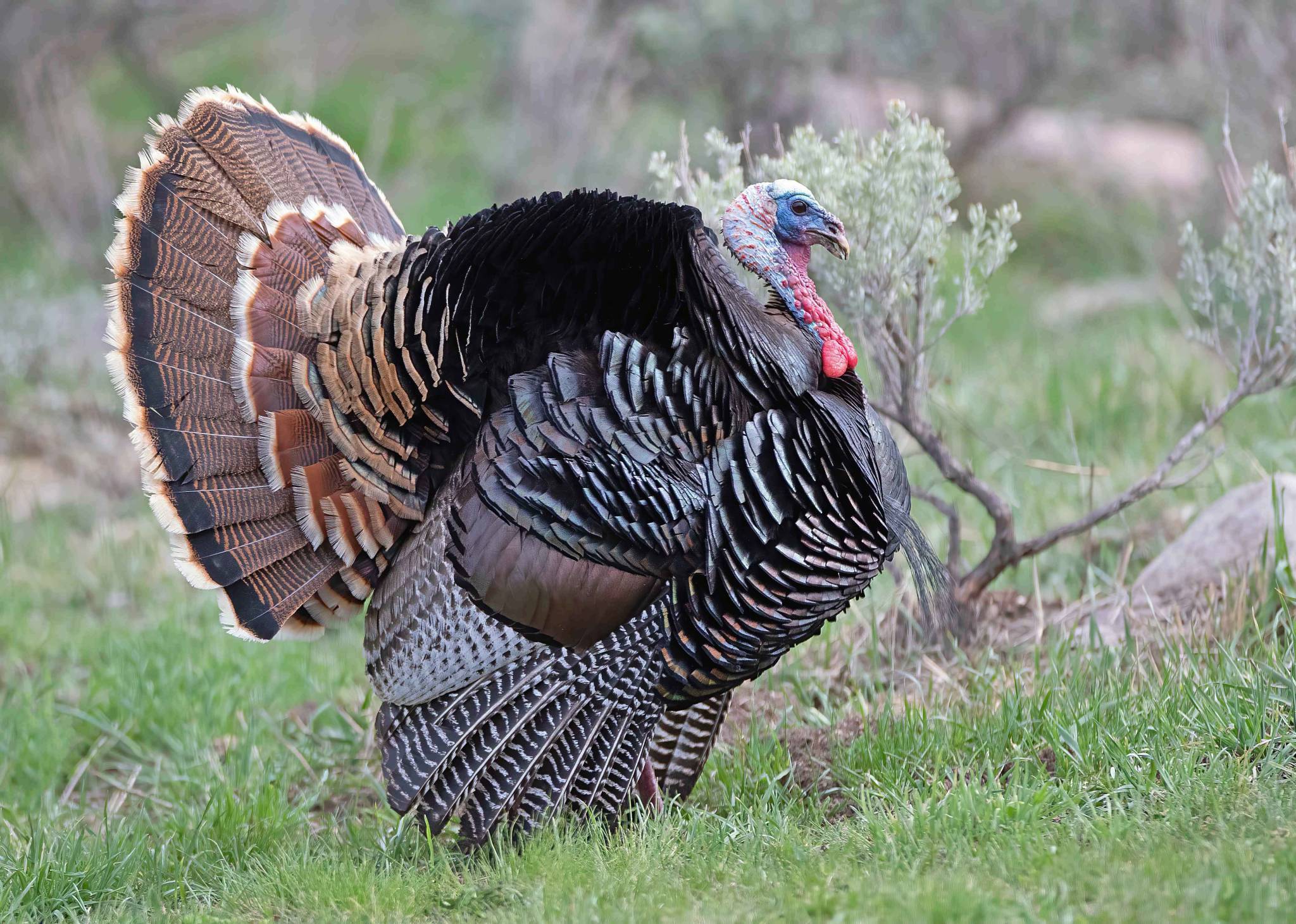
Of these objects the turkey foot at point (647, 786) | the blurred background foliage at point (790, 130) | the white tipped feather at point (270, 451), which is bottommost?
the turkey foot at point (647, 786)

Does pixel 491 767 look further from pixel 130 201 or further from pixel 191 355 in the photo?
pixel 130 201

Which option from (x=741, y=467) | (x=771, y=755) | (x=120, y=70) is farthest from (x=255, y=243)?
(x=120, y=70)

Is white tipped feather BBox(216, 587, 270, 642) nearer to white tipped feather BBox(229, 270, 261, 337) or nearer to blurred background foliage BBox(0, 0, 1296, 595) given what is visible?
white tipped feather BBox(229, 270, 261, 337)

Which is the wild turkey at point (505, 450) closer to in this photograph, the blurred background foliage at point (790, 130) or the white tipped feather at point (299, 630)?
the white tipped feather at point (299, 630)

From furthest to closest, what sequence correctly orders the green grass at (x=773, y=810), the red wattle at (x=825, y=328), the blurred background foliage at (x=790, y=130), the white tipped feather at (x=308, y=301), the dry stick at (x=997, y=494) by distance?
the blurred background foliage at (x=790, y=130) < the dry stick at (x=997, y=494) < the white tipped feather at (x=308, y=301) < the red wattle at (x=825, y=328) < the green grass at (x=773, y=810)

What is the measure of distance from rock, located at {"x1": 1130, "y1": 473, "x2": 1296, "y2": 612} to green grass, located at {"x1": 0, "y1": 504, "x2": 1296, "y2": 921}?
0.36 metres

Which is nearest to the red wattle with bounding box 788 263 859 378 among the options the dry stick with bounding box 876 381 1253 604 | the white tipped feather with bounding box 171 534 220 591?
the dry stick with bounding box 876 381 1253 604

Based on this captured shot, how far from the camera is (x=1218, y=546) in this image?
14.3 feet

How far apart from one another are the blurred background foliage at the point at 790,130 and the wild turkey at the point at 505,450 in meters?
2.71

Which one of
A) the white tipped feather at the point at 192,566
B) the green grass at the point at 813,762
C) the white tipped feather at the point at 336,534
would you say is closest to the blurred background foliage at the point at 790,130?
the green grass at the point at 813,762

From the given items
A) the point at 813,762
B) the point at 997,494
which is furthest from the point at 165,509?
the point at 997,494

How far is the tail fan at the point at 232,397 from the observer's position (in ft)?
11.6

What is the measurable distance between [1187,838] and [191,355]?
9.26 feet

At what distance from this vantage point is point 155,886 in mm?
3471
